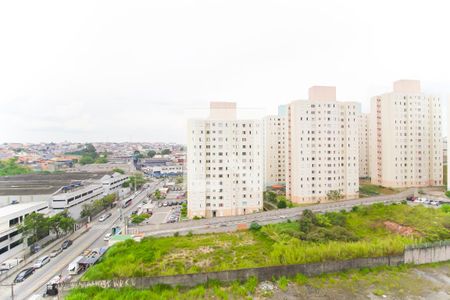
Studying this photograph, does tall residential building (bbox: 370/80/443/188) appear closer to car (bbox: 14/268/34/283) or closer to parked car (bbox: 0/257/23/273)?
car (bbox: 14/268/34/283)

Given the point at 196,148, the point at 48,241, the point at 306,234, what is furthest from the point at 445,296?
the point at 48,241

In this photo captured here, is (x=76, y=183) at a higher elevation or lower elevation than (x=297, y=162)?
lower

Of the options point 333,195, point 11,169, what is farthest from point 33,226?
point 11,169

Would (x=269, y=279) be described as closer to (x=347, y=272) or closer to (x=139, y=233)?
A: (x=347, y=272)

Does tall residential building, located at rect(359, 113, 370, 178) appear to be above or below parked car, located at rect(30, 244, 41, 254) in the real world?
above

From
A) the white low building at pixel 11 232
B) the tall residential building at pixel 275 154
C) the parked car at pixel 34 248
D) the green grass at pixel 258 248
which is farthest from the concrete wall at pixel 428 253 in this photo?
the white low building at pixel 11 232

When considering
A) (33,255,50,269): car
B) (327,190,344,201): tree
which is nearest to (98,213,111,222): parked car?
(33,255,50,269): car
